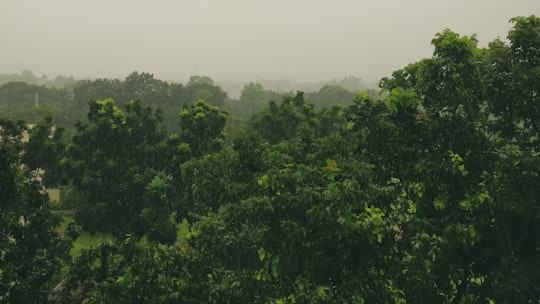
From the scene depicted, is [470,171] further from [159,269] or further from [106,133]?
[106,133]

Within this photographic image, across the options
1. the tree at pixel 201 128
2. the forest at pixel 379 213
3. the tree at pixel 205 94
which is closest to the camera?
the forest at pixel 379 213

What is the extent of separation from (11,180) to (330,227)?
768 centimetres

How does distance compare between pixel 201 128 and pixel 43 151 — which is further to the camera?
pixel 201 128

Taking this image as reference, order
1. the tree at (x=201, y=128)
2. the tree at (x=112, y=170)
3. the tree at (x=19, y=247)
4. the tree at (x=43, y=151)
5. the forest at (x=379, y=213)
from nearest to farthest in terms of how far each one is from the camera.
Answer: the forest at (x=379, y=213) < the tree at (x=19, y=247) < the tree at (x=43, y=151) < the tree at (x=112, y=170) < the tree at (x=201, y=128)

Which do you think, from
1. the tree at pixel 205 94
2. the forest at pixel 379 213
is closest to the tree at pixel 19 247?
the forest at pixel 379 213

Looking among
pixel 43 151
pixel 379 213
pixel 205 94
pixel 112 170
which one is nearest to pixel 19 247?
pixel 112 170

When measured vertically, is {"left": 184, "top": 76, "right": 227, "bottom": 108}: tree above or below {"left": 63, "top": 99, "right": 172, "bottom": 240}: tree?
above

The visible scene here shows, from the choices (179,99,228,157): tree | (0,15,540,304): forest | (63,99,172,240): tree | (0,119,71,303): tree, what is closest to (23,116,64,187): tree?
(63,99,172,240): tree

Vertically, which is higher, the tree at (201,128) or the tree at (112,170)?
the tree at (201,128)

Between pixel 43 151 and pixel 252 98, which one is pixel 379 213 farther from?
pixel 252 98

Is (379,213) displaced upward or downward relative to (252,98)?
downward

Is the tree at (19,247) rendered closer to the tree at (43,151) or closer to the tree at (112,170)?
the tree at (112,170)

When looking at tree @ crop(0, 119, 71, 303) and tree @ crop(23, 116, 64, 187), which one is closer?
tree @ crop(0, 119, 71, 303)

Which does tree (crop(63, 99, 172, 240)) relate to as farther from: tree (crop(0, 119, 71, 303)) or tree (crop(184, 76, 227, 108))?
tree (crop(184, 76, 227, 108))
